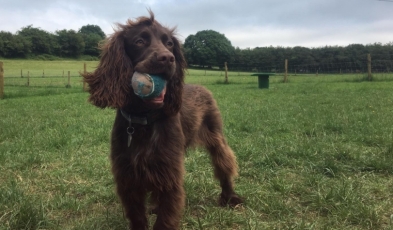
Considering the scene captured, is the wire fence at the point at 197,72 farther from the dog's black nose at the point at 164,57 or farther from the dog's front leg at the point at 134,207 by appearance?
Answer: the dog's black nose at the point at 164,57

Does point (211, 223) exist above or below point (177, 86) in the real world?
below

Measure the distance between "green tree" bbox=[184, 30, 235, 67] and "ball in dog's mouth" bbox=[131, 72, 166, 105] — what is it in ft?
137

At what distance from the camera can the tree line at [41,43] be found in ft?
147

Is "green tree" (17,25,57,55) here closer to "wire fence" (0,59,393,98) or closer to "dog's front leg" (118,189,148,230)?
"wire fence" (0,59,393,98)

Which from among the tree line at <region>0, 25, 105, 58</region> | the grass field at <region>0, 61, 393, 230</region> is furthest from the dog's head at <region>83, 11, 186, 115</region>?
the tree line at <region>0, 25, 105, 58</region>

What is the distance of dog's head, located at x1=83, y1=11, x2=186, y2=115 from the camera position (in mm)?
2461

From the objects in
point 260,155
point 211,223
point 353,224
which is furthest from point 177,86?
point 260,155

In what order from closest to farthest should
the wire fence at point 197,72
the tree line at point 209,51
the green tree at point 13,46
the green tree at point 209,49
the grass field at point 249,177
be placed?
1. the grass field at point 249,177
2. the wire fence at point 197,72
3. the tree line at point 209,51
4. the green tree at point 13,46
5. the green tree at point 209,49

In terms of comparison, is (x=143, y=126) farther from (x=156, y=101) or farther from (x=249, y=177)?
(x=249, y=177)

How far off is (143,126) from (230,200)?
1225 mm

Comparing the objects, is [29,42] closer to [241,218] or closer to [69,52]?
[69,52]

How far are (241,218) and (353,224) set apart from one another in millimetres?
851

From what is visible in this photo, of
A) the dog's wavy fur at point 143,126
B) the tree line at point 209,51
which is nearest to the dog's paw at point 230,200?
the dog's wavy fur at point 143,126

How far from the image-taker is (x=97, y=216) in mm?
2941
